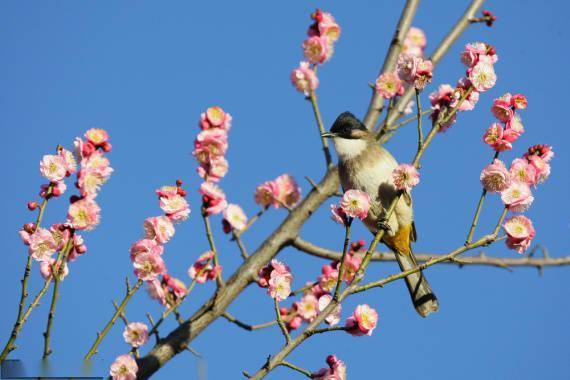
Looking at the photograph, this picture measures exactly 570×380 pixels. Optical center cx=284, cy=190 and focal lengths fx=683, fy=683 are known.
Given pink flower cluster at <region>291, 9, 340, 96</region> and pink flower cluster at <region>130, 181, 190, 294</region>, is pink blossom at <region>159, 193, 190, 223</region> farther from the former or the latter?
→ pink flower cluster at <region>291, 9, 340, 96</region>

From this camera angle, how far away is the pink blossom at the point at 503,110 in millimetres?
3525

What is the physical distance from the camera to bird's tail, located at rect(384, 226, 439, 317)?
14.9ft

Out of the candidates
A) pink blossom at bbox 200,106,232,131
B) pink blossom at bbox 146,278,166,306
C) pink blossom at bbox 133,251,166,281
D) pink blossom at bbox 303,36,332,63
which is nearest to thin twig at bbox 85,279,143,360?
pink blossom at bbox 133,251,166,281

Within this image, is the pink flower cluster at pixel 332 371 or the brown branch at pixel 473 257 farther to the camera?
the brown branch at pixel 473 257

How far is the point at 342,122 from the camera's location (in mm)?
5453

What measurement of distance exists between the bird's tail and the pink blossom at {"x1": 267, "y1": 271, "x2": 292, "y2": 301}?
1.42 meters

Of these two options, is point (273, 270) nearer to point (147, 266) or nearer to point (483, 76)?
point (147, 266)

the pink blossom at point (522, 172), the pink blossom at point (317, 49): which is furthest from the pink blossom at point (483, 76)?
the pink blossom at point (317, 49)

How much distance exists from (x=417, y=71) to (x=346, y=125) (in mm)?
1802

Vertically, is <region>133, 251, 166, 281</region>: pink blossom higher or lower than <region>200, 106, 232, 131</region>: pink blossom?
Result: lower

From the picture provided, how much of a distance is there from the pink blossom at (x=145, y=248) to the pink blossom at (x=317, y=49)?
3.10 metres

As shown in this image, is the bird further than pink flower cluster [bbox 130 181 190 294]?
Yes

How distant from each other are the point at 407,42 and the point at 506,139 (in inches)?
175

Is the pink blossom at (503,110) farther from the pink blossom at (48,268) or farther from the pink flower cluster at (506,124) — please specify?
the pink blossom at (48,268)
